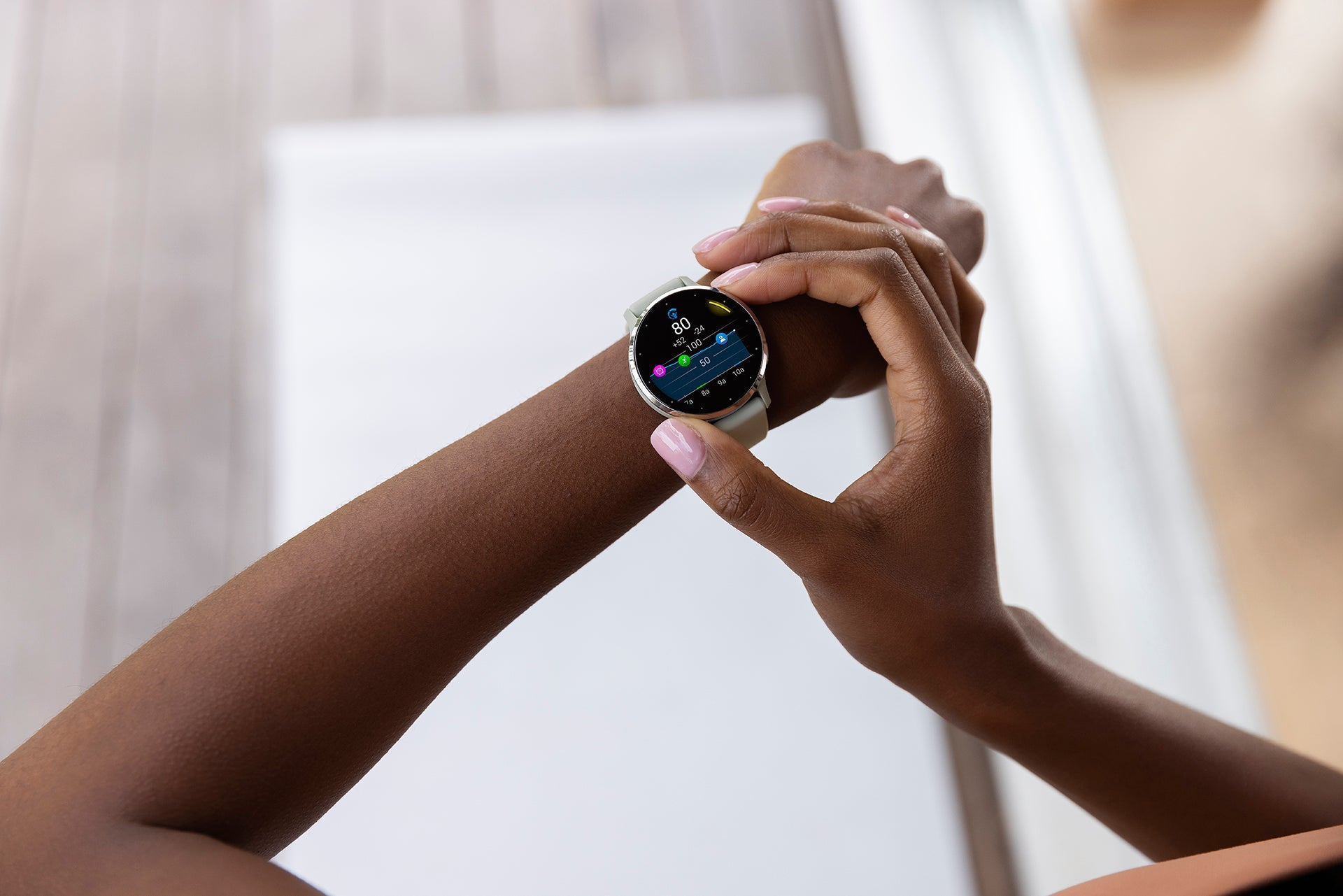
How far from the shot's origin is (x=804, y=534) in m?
0.60

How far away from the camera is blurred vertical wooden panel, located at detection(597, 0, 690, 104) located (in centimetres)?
195

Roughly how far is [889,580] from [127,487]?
4.99ft

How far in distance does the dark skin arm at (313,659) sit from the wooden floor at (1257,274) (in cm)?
82

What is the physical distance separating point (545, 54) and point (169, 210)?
825 mm

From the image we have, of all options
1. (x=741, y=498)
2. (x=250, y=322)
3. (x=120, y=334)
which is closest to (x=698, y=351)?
(x=741, y=498)

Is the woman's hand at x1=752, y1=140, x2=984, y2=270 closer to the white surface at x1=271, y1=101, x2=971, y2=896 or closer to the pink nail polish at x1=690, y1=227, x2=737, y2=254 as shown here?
the pink nail polish at x1=690, y1=227, x2=737, y2=254

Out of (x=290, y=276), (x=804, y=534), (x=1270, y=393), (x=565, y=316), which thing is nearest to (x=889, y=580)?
(x=804, y=534)

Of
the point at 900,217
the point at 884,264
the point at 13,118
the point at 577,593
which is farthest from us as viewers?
the point at 13,118

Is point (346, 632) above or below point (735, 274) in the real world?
below

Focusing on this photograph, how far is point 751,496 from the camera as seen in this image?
0.59m

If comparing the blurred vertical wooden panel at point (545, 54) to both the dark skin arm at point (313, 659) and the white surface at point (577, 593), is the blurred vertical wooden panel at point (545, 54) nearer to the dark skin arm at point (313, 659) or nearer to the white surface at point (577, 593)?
the white surface at point (577, 593)

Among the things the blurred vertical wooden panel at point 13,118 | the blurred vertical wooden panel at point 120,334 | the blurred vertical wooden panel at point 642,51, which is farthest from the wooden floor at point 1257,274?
the blurred vertical wooden panel at point 13,118

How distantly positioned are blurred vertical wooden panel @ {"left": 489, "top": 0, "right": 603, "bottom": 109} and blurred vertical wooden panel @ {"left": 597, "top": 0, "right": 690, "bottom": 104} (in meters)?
0.03

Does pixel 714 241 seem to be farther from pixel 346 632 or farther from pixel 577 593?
pixel 577 593
